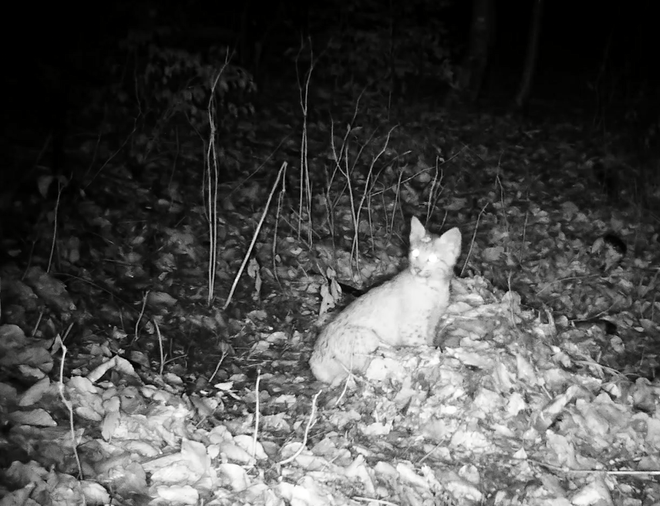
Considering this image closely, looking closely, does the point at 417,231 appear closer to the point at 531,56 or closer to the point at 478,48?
the point at 478,48

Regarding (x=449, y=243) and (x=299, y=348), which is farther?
(x=299, y=348)

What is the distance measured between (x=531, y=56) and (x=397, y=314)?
29.0ft

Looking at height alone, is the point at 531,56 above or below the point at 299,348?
above

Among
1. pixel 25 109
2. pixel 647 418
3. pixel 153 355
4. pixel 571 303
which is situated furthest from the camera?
pixel 25 109

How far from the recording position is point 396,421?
396 centimetres

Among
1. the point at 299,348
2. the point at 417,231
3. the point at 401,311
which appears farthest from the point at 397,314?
the point at 299,348

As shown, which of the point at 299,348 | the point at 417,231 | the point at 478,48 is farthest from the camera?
the point at 478,48

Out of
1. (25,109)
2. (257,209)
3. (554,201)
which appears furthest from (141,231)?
(554,201)

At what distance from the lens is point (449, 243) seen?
177 inches

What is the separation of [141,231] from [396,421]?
136 inches

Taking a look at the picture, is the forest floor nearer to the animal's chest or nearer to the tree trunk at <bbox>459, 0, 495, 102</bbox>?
the animal's chest

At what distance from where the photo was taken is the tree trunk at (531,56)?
10742 millimetres

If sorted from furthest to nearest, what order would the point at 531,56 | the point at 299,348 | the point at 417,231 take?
the point at 531,56
the point at 299,348
the point at 417,231

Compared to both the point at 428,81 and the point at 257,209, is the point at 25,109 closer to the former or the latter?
the point at 257,209
